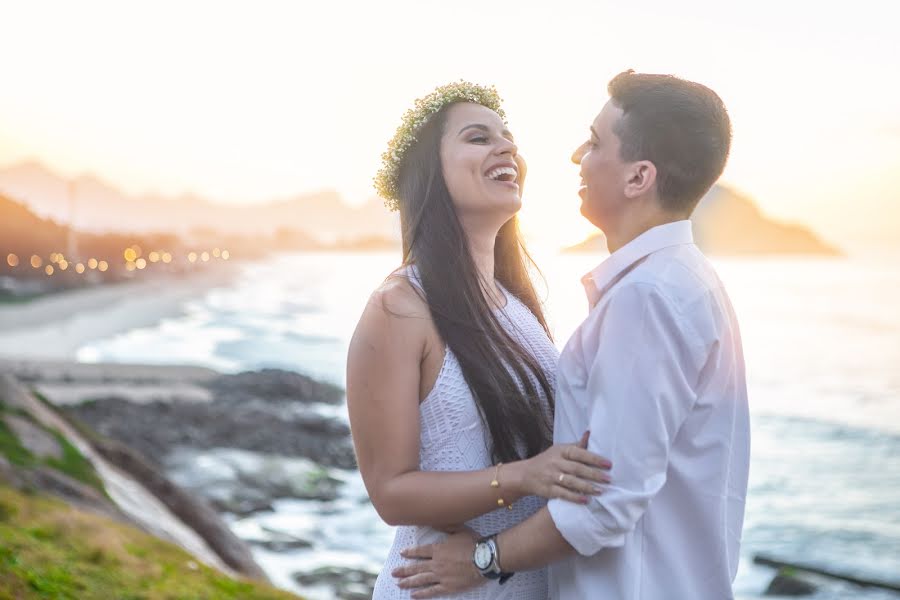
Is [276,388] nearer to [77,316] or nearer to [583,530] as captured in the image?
[77,316]

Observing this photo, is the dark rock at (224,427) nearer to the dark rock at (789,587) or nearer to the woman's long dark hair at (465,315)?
the dark rock at (789,587)

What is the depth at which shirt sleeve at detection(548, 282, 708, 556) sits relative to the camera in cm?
213

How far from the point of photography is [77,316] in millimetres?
54812

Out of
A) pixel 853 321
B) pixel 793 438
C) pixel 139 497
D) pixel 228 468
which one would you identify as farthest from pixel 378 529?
pixel 853 321

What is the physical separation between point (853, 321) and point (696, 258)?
78824mm

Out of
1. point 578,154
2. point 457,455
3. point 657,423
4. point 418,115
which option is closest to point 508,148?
point 418,115

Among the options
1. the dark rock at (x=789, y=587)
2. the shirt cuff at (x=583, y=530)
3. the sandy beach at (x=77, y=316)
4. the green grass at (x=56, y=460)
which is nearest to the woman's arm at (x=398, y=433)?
the shirt cuff at (x=583, y=530)

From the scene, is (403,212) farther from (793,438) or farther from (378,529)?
(793,438)

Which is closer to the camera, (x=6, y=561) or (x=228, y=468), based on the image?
(x=6, y=561)

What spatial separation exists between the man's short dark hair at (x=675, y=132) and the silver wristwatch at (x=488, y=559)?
1056mm

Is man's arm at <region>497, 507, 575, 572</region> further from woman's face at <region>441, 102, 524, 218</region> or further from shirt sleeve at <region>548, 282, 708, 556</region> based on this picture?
woman's face at <region>441, 102, 524, 218</region>

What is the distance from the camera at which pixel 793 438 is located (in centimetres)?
2997

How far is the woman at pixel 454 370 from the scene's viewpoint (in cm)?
259

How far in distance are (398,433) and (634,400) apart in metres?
0.78
